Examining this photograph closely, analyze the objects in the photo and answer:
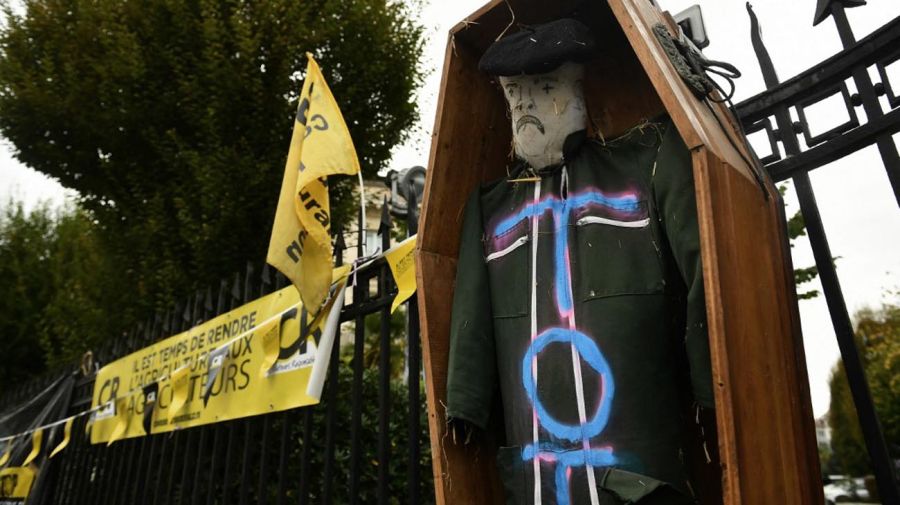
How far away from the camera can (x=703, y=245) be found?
4.69ft

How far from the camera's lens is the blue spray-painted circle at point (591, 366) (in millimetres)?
1657

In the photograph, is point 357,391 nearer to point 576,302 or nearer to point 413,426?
point 413,426

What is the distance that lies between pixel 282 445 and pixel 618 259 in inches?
78.2

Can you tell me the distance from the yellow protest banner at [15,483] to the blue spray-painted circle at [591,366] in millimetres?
5511

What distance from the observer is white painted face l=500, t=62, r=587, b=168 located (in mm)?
2025

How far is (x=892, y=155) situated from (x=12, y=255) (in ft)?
50.8

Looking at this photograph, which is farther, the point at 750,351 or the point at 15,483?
the point at 15,483

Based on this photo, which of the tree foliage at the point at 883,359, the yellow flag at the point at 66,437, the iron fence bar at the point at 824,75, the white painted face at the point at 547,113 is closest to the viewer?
the iron fence bar at the point at 824,75

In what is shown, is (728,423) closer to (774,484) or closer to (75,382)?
(774,484)

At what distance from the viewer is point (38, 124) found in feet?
18.8

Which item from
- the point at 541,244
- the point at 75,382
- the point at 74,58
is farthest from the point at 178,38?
the point at 541,244

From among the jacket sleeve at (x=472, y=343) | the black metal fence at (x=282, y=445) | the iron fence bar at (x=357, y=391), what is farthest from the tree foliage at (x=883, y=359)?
the jacket sleeve at (x=472, y=343)

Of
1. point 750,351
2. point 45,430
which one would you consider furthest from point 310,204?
point 45,430

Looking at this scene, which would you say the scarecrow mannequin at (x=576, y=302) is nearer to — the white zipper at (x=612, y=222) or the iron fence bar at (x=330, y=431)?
the white zipper at (x=612, y=222)
